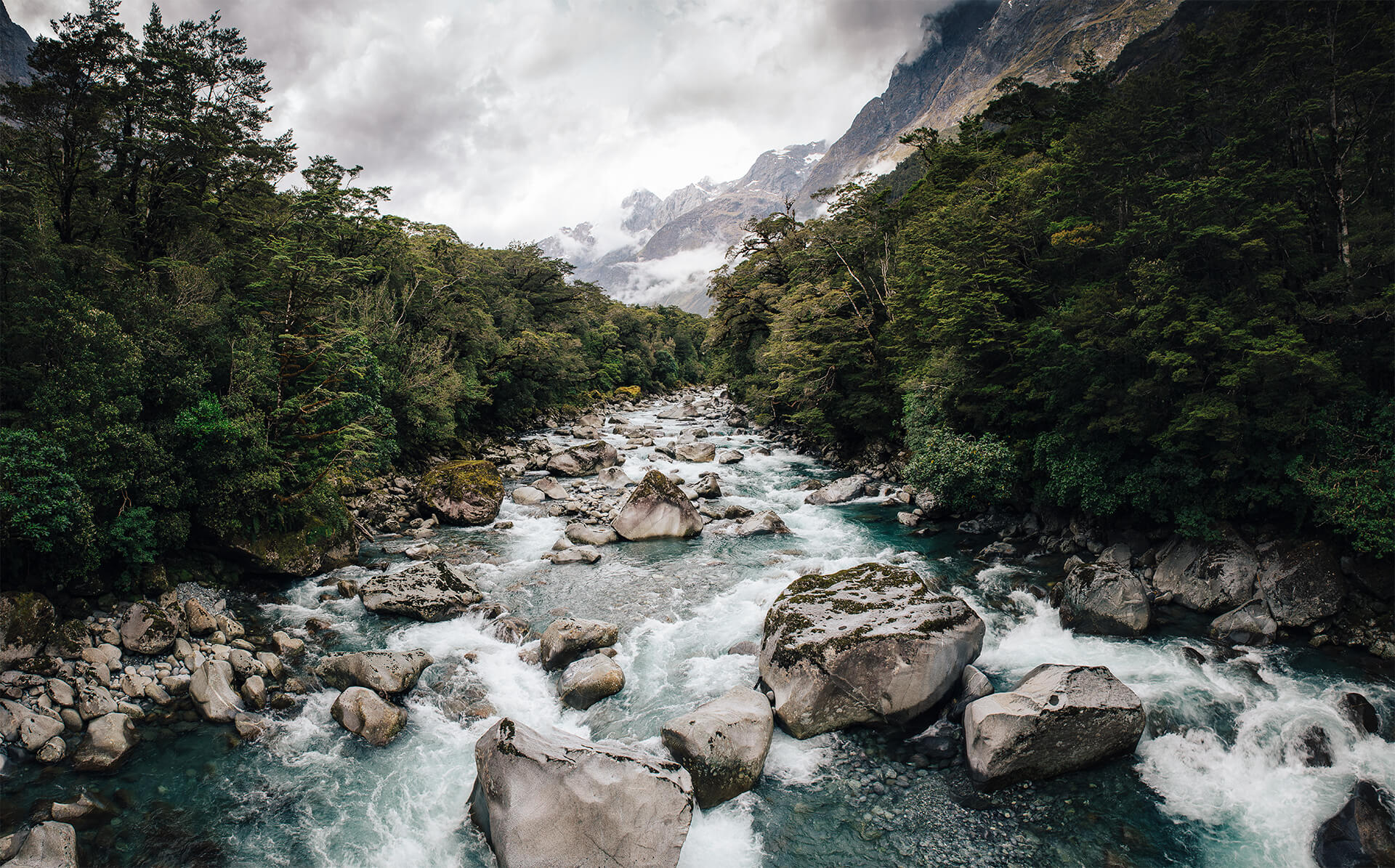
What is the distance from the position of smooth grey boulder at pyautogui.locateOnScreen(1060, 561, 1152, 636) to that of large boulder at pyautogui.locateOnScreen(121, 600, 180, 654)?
18.3m

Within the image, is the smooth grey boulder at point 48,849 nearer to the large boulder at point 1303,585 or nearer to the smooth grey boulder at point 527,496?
the smooth grey boulder at point 527,496

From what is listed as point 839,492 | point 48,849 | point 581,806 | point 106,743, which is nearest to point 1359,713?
point 581,806

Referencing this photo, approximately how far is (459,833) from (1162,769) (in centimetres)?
1028

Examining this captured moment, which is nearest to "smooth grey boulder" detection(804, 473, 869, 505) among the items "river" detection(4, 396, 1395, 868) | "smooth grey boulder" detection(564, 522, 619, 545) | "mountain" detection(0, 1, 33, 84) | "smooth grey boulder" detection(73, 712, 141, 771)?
"smooth grey boulder" detection(564, 522, 619, 545)

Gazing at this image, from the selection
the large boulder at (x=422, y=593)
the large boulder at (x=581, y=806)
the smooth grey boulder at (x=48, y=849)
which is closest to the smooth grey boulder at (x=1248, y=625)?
the large boulder at (x=581, y=806)

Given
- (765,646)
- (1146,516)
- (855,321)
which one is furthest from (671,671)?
(855,321)

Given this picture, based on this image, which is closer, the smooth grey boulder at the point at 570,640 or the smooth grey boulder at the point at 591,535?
the smooth grey boulder at the point at 570,640

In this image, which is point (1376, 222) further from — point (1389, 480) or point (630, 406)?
point (630, 406)

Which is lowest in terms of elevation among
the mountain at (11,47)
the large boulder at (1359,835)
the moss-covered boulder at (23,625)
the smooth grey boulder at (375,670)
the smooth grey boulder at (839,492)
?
the large boulder at (1359,835)

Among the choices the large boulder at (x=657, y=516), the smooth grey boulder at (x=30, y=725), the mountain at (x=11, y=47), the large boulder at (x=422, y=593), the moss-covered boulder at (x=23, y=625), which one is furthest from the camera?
the mountain at (x=11, y=47)

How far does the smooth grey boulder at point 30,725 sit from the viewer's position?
25.7ft

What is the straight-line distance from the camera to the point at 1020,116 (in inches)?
1298

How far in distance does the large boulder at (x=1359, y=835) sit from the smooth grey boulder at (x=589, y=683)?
10.0 metres

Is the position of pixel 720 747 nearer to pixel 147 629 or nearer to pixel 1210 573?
pixel 147 629
